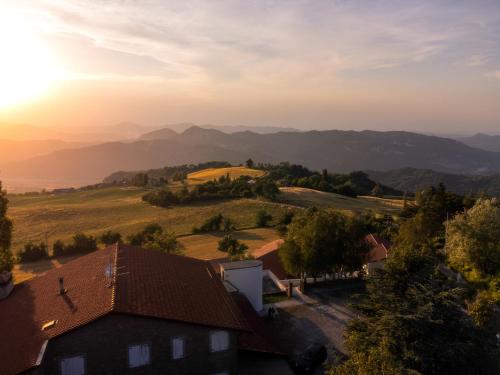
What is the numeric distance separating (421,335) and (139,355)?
9124 mm

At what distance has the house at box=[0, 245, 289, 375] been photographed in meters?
13.1

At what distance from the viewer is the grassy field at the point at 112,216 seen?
66.3 metres

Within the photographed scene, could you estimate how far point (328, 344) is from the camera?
1994cm

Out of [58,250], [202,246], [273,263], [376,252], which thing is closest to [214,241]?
[202,246]

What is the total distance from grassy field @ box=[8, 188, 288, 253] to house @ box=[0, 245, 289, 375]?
43565 millimetres

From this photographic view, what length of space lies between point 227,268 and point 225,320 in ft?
24.6

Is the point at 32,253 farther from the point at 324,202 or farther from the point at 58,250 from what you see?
the point at 324,202

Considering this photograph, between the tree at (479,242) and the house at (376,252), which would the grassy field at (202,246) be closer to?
the house at (376,252)

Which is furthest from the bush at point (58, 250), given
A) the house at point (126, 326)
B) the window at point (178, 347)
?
the window at point (178, 347)

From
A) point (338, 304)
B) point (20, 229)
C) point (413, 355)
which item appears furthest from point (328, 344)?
point (20, 229)

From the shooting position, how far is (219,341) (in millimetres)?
15070

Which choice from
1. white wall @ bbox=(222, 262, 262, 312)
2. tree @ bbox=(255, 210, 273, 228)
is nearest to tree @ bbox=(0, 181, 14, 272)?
white wall @ bbox=(222, 262, 262, 312)

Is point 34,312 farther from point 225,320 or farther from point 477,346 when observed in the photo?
point 477,346

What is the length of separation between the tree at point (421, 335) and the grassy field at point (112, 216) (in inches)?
1915
